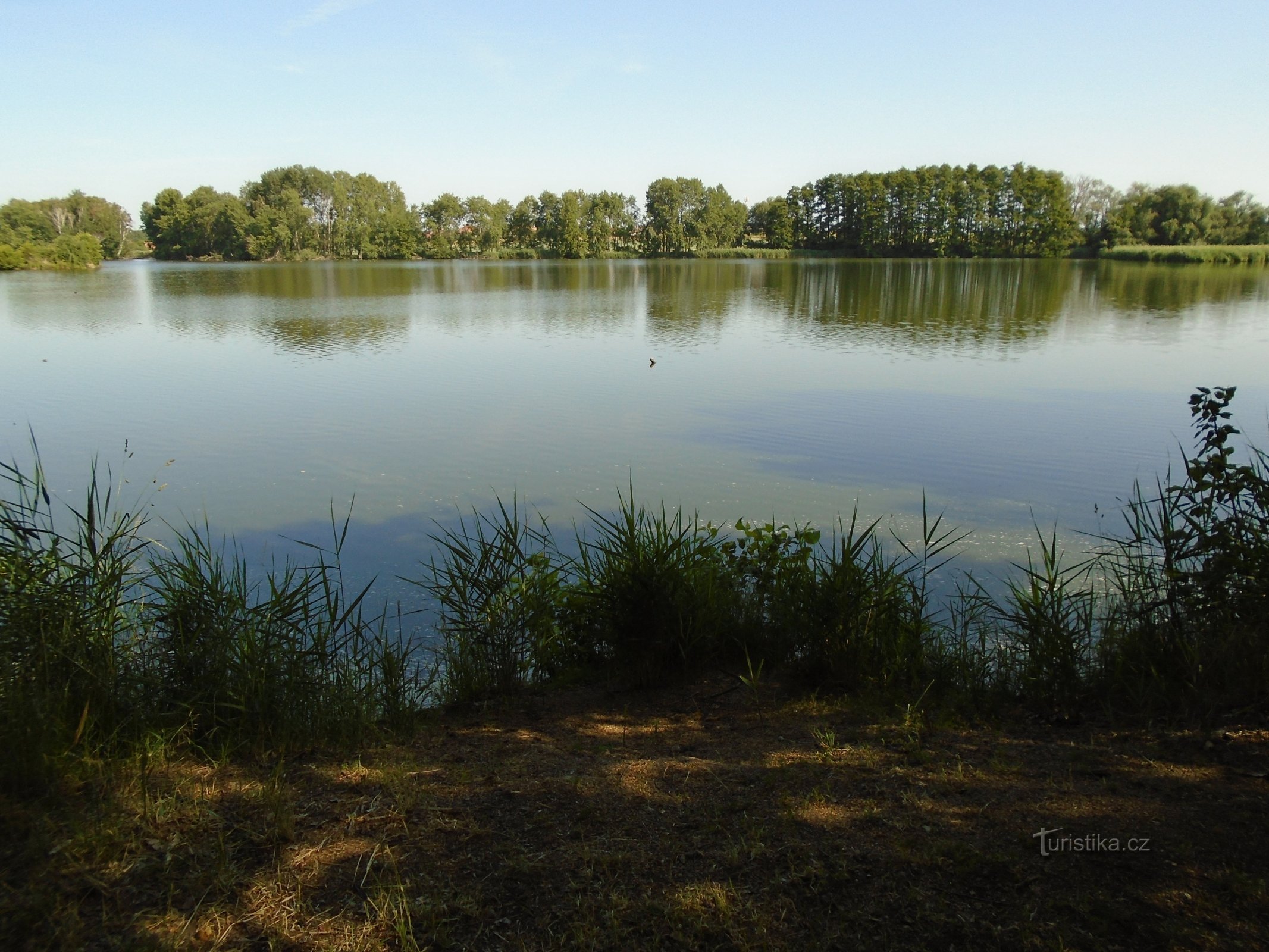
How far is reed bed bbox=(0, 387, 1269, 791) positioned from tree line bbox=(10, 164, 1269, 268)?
245 feet

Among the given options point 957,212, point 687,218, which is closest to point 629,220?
point 687,218

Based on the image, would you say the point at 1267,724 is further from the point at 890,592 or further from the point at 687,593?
the point at 687,593

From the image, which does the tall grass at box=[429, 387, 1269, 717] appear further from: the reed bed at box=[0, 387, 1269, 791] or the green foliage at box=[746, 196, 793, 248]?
the green foliage at box=[746, 196, 793, 248]

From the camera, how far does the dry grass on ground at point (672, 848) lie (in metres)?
1.87

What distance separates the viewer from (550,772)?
2.73 meters

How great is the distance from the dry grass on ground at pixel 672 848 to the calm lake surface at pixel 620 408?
135 inches

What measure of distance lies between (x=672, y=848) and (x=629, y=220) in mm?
98963

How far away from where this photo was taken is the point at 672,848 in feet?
7.31

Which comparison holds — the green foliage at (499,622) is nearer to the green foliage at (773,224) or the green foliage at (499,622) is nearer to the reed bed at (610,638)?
the reed bed at (610,638)

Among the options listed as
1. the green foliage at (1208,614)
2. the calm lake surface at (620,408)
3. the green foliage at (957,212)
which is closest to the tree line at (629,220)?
the green foliage at (957,212)

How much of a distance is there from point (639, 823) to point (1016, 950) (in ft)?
3.39

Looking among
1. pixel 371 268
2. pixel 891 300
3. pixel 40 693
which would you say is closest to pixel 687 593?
pixel 40 693

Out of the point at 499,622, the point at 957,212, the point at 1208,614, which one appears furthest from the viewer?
the point at 957,212

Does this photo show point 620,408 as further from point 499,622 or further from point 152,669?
point 152,669
